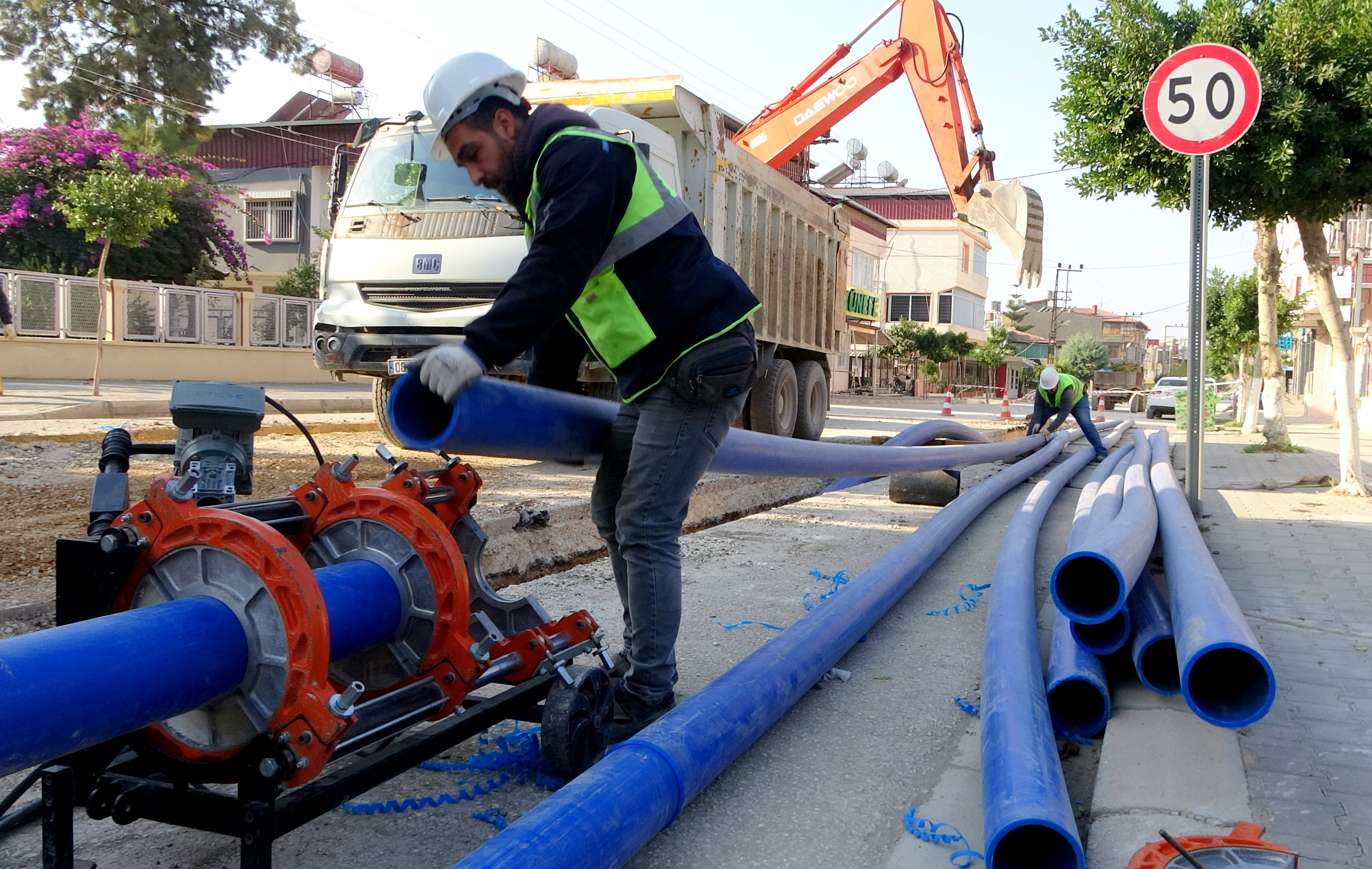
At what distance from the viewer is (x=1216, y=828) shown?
2305 mm

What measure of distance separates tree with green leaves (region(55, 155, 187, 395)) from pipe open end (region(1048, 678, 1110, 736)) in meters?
14.6

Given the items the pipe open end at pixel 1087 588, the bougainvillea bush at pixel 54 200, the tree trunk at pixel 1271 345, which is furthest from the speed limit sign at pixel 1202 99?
the bougainvillea bush at pixel 54 200

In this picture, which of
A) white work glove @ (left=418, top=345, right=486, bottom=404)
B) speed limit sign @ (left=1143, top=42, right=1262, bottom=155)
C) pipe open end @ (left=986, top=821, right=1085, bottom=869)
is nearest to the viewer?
pipe open end @ (left=986, top=821, right=1085, bottom=869)

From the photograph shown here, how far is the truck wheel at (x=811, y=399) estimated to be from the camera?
13.6m

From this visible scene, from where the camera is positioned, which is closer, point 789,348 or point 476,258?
point 476,258

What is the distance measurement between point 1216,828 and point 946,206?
59.8m

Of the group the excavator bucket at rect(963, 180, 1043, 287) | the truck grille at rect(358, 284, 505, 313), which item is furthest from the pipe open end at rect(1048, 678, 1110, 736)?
the excavator bucket at rect(963, 180, 1043, 287)

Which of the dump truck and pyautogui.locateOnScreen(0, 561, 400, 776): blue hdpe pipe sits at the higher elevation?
the dump truck

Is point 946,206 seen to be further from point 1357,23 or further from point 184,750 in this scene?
point 184,750

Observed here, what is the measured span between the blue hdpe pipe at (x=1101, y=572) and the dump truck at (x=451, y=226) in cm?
433

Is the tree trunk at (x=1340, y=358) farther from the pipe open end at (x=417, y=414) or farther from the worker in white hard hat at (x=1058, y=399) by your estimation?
the pipe open end at (x=417, y=414)

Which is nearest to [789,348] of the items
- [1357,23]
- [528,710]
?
[1357,23]

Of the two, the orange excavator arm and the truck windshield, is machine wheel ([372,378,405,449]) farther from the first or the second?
the orange excavator arm

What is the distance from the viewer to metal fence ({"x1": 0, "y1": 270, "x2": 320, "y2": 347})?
60.0 feet
